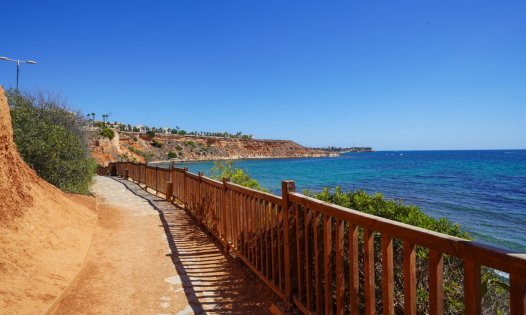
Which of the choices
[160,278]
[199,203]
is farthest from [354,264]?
[199,203]

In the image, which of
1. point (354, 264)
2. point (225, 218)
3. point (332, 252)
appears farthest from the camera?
point (225, 218)

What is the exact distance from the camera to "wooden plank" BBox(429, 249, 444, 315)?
1.80 metres

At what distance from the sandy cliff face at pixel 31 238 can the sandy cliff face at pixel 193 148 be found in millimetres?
46544

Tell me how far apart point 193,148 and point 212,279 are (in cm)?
10959

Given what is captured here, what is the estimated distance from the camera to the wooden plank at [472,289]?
158cm

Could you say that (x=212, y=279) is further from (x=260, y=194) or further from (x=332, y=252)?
(x=332, y=252)

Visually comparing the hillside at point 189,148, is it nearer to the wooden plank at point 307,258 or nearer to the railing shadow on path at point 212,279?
the railing shadow on path at point 212,279

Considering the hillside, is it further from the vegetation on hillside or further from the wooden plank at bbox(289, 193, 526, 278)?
the wooden plank at bbox(289, 193, 526, 278)

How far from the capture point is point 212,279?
4.82 metres

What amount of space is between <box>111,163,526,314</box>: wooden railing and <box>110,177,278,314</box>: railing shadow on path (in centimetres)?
18

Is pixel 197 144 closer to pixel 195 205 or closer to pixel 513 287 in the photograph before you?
pixel 195 205

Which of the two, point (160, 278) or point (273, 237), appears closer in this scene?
point (273, 237)

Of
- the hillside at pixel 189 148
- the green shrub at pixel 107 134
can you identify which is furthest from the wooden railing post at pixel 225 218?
the green shrub at pixel 107 134

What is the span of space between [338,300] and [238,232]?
Answer: 2803mm
